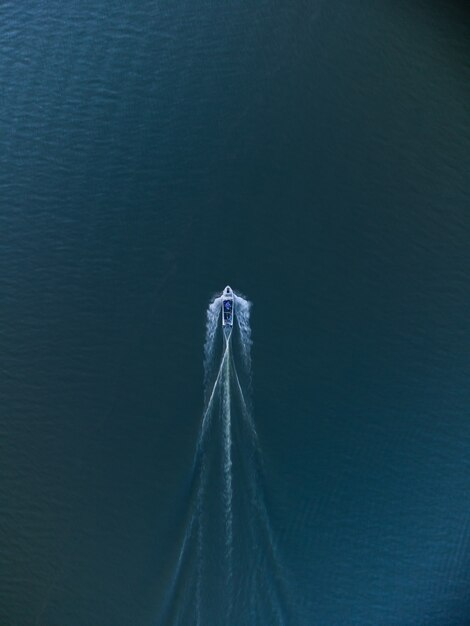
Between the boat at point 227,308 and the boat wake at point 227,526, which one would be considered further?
the boat at point 227,308

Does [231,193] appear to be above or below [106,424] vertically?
above

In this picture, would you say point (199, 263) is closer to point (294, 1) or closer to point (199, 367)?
point (199, 367)

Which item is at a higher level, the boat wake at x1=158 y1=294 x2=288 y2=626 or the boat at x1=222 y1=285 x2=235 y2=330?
the boat at x1=222 y1=285 x2=235 y2=330

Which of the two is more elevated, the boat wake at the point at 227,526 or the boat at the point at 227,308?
the boat at the point at 227,308

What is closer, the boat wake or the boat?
the boat wake

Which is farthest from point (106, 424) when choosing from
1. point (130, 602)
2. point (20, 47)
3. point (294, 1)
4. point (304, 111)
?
point (294, 1)
